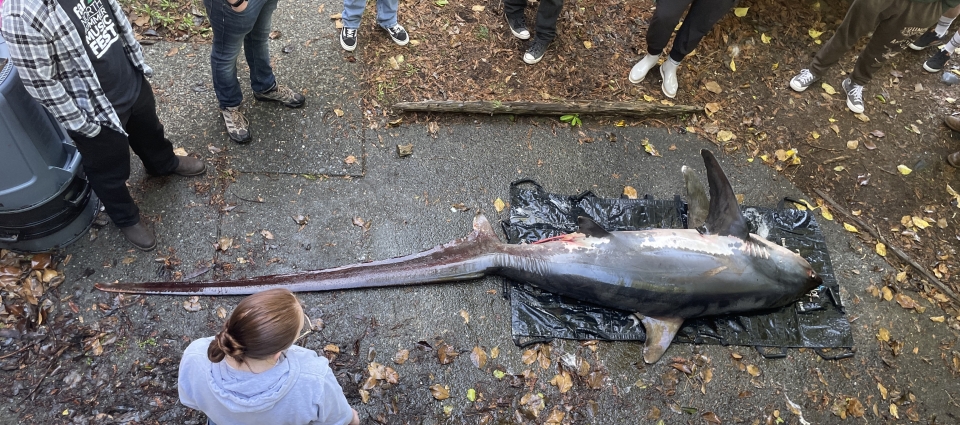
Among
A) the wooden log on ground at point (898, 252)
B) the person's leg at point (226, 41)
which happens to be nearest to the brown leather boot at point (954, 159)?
the wooden log on ground at point (898, 252)

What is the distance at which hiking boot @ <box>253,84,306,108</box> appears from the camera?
462 centimetres

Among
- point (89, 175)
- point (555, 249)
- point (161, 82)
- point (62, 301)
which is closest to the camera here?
point (89, 175)

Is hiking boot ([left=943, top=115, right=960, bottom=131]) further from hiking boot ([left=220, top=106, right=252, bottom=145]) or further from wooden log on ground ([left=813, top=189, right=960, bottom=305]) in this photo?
hiking boot ([left=220, top=106, right=252, bottom=145])

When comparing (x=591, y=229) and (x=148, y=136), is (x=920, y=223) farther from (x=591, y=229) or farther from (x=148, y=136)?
(x=148, y=136)

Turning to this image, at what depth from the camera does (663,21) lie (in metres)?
4.80

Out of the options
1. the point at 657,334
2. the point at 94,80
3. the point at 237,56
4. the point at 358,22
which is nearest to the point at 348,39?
the point at 358,22

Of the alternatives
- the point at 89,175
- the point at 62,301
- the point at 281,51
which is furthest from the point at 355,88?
the point at 62,301

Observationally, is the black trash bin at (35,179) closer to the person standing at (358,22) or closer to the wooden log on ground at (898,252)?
the person standing at (358,22)

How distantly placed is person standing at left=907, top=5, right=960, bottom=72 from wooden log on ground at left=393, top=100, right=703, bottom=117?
3276 mm

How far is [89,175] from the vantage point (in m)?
3.23

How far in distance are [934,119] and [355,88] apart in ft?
19.7

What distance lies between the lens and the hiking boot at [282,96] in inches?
182

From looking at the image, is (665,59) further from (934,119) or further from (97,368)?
(97,368)

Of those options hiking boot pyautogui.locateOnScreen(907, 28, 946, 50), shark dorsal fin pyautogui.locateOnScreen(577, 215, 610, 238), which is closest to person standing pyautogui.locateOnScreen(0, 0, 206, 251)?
shark dorsal fin pyautogui.locateOnScreen(577, 215, 610, 238)
